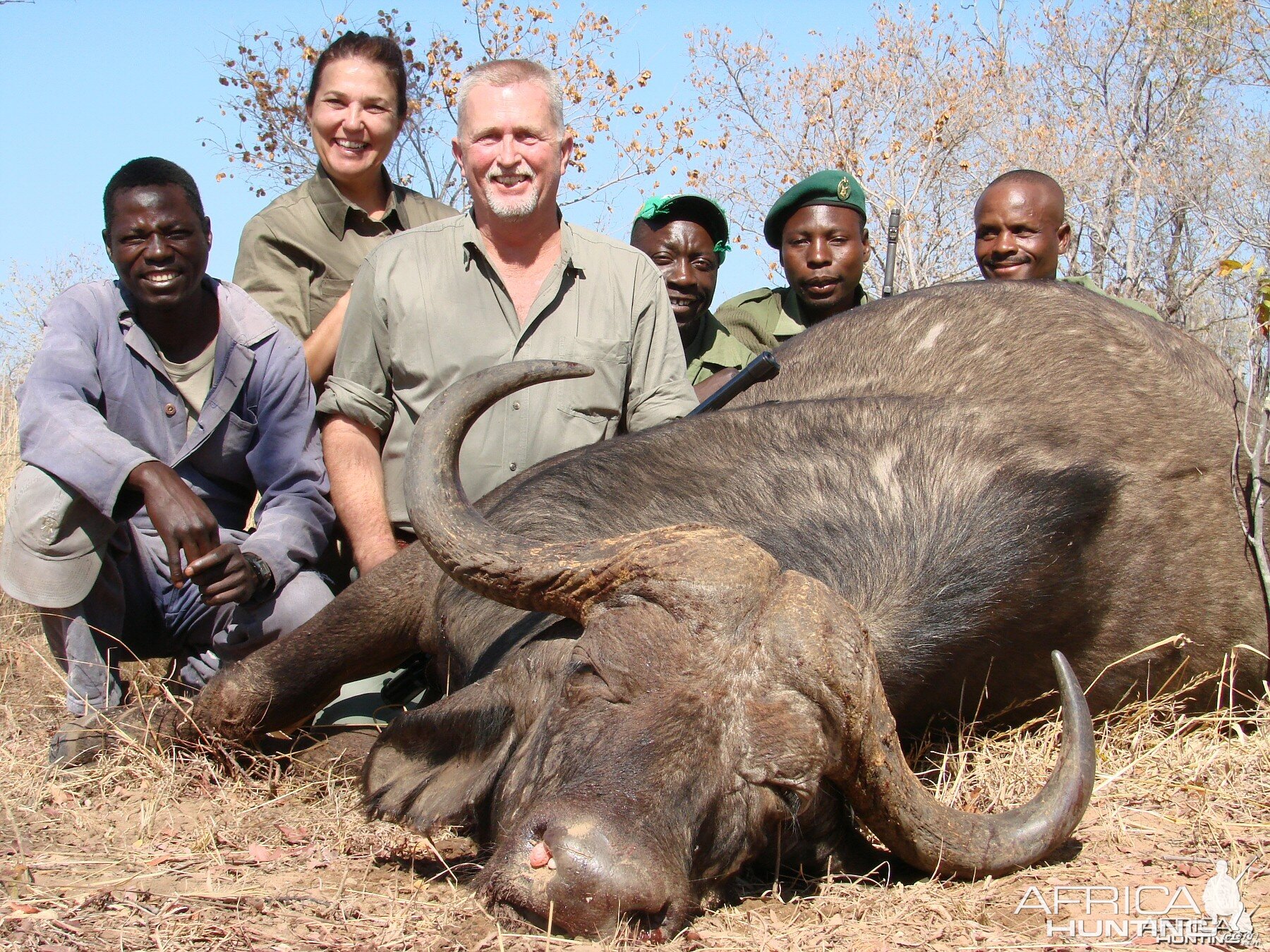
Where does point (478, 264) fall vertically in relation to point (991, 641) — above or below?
above

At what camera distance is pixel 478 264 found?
454cm

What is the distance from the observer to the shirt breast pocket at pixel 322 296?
5.24m

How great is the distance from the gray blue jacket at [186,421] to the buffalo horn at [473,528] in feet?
4.19

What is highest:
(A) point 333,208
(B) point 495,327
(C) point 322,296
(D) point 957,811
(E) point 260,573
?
(A) point 333,208

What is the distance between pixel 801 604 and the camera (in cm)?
259

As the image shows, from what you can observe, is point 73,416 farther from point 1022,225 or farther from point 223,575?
point 1022,225

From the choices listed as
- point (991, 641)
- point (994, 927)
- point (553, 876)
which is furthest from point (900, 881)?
point (553, 876)

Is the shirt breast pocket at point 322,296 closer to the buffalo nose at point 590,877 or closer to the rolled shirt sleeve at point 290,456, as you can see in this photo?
the rolled shirt sleeve at point 290,456

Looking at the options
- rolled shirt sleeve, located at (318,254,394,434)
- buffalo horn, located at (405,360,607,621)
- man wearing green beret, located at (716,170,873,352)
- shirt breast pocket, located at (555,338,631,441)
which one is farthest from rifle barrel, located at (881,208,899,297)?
buffalo horn, located at (405,360,607,621)

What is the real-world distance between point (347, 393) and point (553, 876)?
2.60 m

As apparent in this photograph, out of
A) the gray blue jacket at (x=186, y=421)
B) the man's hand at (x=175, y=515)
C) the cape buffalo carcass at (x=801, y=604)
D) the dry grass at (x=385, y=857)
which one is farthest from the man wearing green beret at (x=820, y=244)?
the man's hand at (x=175, y=515)

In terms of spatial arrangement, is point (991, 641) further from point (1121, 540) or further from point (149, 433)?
point (149, 433)

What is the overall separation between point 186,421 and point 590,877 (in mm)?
2634

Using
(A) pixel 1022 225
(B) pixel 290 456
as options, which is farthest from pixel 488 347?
(A) pixel 1022 225
